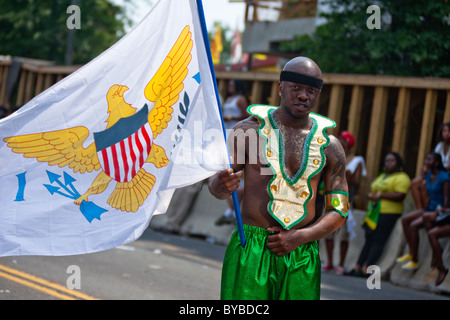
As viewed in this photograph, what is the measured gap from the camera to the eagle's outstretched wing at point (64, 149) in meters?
4.44

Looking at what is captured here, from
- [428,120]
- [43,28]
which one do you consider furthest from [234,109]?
[43,28]

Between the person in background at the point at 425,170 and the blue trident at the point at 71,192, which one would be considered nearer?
the blue trident at the point at 71,192

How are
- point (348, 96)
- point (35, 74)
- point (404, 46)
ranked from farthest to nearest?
point (35, 74), point (348, 96), point (404, 46)

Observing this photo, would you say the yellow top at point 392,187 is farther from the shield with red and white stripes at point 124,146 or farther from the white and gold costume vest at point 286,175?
the shield with red and white stripes at point 124,146

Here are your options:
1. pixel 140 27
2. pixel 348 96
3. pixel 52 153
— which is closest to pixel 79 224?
pixel 52 153

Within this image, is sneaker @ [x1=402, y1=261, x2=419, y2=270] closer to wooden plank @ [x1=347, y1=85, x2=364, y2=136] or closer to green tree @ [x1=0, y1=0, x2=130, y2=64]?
wooden plank @ [x1=347, y1=85, x2=364, y2=136]

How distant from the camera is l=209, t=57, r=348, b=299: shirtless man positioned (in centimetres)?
421

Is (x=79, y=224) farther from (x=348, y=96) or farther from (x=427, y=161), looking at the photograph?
(x=348, y=96)

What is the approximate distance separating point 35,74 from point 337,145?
1678 centimetres

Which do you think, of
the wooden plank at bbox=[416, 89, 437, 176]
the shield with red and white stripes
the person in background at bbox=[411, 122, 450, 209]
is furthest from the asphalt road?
the shield with red and white stripes

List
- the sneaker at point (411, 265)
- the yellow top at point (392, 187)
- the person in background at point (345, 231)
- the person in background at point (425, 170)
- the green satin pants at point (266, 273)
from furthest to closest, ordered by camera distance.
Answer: the person in background at point (345, 231) → the yellow top at point (392, 187) → the person in background at point (425, 170) → the sneaker at point (411, 265) → the green satin pants at point (266, 273)

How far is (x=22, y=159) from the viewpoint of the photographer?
14.5 feet

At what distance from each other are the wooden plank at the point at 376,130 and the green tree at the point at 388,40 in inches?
58.9

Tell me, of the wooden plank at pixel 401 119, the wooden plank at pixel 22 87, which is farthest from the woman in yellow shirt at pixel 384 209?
the wooden plank at pixel 22 87
